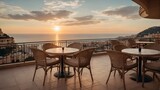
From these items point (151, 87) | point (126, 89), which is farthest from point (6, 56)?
point (151, 87)

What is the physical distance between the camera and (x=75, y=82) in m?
3.71

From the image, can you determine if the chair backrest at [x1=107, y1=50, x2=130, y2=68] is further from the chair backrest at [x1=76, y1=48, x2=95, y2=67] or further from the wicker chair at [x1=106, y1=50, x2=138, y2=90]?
the chair backrest at [x1=76, y1=48, x2=95, y2=67]

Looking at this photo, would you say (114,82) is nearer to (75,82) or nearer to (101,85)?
(101,85)

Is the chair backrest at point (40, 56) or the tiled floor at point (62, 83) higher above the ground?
the chair backrest at point (40, 56)

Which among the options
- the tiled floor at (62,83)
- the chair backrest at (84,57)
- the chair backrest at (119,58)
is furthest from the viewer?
the chair backrest at (84,57)

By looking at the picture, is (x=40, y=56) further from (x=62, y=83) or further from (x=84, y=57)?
(x=84, y=57)

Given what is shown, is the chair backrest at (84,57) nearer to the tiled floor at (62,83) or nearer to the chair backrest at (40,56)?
the tiled floor at (62,83)

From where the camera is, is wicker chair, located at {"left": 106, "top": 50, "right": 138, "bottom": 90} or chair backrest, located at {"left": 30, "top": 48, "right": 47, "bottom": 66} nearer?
wicker chair, located at {"left": 106, "top": 50, "right": 138, "bottom": 90}

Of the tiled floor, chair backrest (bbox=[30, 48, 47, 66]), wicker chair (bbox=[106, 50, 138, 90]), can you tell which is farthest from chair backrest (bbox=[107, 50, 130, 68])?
chair backrest (bbox=[30, 48, 47, 66])

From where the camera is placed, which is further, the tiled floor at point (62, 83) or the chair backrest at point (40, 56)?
the chair backrest at point (40, 56)

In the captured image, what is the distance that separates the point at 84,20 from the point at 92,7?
290 cm

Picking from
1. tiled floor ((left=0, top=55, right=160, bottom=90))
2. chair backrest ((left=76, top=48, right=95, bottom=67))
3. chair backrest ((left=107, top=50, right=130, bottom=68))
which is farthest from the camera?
chair backrest ((left=76, top=48, right=95, bottom=67))

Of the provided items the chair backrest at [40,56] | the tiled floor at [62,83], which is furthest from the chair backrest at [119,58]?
the chair backrest at [40,56]

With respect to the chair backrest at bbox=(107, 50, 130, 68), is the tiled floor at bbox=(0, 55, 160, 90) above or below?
below
